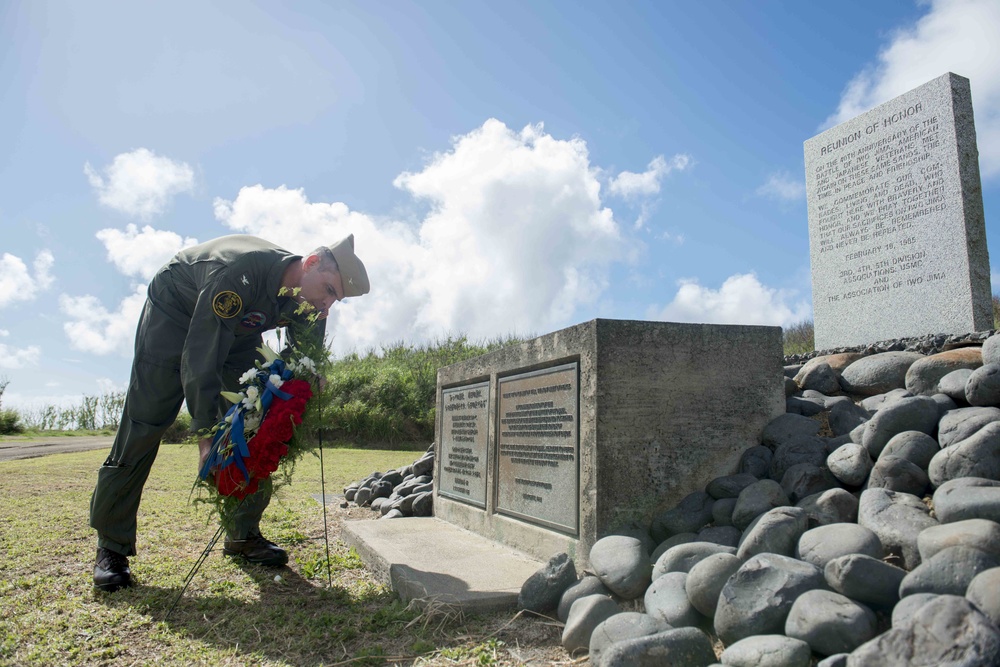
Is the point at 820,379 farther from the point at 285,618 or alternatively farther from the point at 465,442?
the point at 285,618

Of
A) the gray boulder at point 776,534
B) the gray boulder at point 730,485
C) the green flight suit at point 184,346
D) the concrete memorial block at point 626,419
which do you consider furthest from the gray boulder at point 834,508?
the green flight suit at point 184,346

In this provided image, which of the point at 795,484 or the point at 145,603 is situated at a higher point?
the point at 795,484

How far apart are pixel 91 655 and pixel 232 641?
0.54m

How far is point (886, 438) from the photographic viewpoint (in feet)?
10.2

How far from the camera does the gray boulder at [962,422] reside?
2.86 metres

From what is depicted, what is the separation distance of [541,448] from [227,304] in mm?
1937

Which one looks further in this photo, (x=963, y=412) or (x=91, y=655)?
(x=963, y=412)

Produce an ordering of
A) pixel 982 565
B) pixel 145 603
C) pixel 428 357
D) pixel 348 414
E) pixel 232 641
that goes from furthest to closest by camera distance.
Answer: pixel 428 357 → pixel 348 414 → pixel 145 603 → pixel 232 641 → pixel 982 565

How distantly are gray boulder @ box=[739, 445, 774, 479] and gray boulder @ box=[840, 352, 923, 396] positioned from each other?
120cm

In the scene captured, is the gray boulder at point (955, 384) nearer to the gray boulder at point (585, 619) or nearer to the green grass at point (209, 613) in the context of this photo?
the gray boulder at point (585, 619)

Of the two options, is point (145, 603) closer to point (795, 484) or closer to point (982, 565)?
point (795, 484)

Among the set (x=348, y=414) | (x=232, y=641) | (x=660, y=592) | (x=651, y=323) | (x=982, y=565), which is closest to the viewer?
(x=982, y=565)

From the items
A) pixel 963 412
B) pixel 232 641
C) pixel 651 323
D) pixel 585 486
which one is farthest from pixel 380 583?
pixel 963 412

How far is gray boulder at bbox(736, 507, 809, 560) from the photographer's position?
8.44ft
